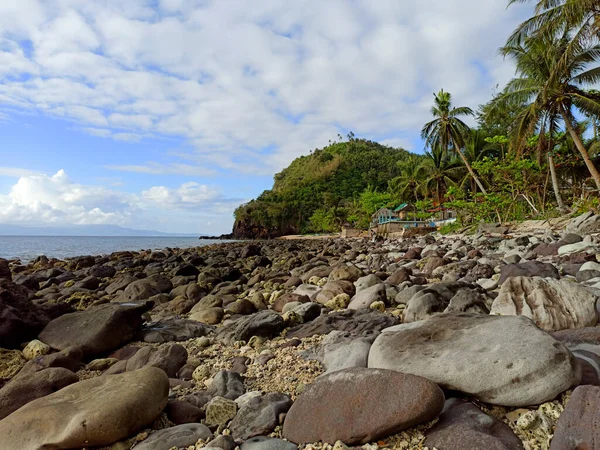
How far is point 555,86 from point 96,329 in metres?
20.3

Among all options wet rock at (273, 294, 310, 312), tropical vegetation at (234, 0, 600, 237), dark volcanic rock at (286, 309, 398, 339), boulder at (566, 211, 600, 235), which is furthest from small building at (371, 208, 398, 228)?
dark volcanic rock at (286, 309, 398, 339)

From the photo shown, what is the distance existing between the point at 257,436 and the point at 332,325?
2.20 metres

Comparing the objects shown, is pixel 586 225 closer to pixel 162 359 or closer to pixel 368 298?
pixel 368 298

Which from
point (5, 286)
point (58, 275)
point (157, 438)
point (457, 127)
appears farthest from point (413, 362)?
point (457, 127)

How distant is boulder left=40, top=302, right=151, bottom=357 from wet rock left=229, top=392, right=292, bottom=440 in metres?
2.73

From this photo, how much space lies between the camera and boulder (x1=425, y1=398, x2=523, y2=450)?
1896mm

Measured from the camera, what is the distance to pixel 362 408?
83.9 inches

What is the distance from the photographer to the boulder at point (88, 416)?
226cm

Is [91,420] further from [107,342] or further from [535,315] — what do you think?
[535,315]

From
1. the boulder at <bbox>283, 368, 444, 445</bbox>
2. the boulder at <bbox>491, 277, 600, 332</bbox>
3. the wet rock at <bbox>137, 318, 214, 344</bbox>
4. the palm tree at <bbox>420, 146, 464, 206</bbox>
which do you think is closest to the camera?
the boulder at <bbox>283, 368, 444, 445</bbox>

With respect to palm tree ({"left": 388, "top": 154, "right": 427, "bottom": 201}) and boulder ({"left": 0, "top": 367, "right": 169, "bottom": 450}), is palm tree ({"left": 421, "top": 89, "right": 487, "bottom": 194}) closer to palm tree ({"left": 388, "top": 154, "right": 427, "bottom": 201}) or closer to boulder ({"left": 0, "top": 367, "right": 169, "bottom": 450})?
palm tree ({"left": 388, "top": 154, "right": 427, "bottom": 201})

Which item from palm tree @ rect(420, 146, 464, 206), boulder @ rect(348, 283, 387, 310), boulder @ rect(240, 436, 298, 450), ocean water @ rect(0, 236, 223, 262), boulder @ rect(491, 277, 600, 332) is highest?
palm tree @ rect(420, 146, 464, 206)

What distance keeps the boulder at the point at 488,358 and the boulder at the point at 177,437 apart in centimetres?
114

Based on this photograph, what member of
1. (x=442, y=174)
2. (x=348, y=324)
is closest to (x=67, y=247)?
(x=442, y=174)
